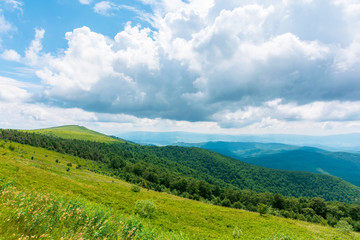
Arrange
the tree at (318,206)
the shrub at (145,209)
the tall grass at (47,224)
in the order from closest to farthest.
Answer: the tall grass at (47,224)
the shrub at (145,209)
the tree at (318,206)

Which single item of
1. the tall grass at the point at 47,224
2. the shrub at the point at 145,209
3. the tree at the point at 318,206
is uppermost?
the tall grass at the point at 47,224

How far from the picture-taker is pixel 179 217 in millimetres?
32531

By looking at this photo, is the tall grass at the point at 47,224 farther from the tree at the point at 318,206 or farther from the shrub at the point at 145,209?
the tree at the point at 318,206

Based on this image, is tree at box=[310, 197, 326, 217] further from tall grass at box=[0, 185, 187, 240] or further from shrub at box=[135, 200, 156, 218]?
tall grass at box=[0, 185, 187, 240]

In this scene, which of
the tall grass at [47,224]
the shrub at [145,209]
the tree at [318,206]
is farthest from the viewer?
the tree at [318,206]

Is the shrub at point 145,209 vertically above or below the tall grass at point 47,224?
below

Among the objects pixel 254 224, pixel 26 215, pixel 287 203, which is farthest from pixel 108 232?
pixel 287 203

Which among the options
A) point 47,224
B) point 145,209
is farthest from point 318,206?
point 47,224

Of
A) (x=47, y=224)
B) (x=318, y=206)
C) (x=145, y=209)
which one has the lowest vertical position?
(x=318, y=206)

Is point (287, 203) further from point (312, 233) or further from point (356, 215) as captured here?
point (312, 233)

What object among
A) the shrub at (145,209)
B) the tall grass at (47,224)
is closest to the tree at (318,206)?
the shrub at (145,209)

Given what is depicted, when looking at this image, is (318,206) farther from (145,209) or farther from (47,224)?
(47,224)

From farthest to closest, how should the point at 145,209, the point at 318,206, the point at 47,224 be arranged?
the point at 318,206 < the point at 145,209 < the point at 47,224

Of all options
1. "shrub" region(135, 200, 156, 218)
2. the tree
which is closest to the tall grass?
"shrub" region(135, 200, 156, 218)
